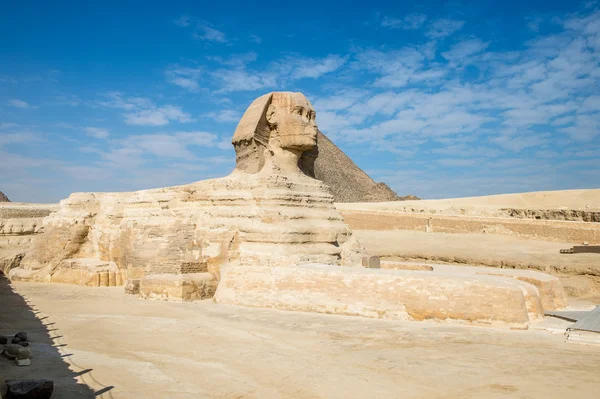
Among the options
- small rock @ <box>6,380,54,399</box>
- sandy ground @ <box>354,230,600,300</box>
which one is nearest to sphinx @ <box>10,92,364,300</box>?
small rock @ <box>6,380,54,399</box>

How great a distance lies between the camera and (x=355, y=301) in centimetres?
725

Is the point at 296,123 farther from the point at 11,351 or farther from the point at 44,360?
the point at 11,351

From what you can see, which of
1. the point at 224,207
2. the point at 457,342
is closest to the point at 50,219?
the point at 224,207

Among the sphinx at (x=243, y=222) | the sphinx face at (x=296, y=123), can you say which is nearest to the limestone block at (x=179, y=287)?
the sphinx at (x=243, y=222)

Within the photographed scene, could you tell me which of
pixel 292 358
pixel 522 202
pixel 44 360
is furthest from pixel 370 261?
pixel 522 202

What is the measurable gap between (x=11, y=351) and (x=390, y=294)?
4.69m

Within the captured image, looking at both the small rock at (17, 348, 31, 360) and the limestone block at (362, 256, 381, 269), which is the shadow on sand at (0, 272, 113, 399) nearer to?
the small rock at (17, 348, 31, 360)

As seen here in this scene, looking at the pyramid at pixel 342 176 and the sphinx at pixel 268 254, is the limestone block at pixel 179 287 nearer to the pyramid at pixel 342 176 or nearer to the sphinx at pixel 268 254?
the sphinx at pixel 268 254

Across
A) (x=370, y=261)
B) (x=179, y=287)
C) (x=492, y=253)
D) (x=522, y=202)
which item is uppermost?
(x=522, y=202)

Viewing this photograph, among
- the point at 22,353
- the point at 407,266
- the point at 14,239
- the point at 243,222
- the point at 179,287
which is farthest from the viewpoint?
the point at 14,239

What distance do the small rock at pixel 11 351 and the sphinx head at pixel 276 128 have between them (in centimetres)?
584

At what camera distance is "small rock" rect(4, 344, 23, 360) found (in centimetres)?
496

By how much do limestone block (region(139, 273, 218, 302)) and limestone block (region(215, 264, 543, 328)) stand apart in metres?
0.88

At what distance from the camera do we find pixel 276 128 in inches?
405
